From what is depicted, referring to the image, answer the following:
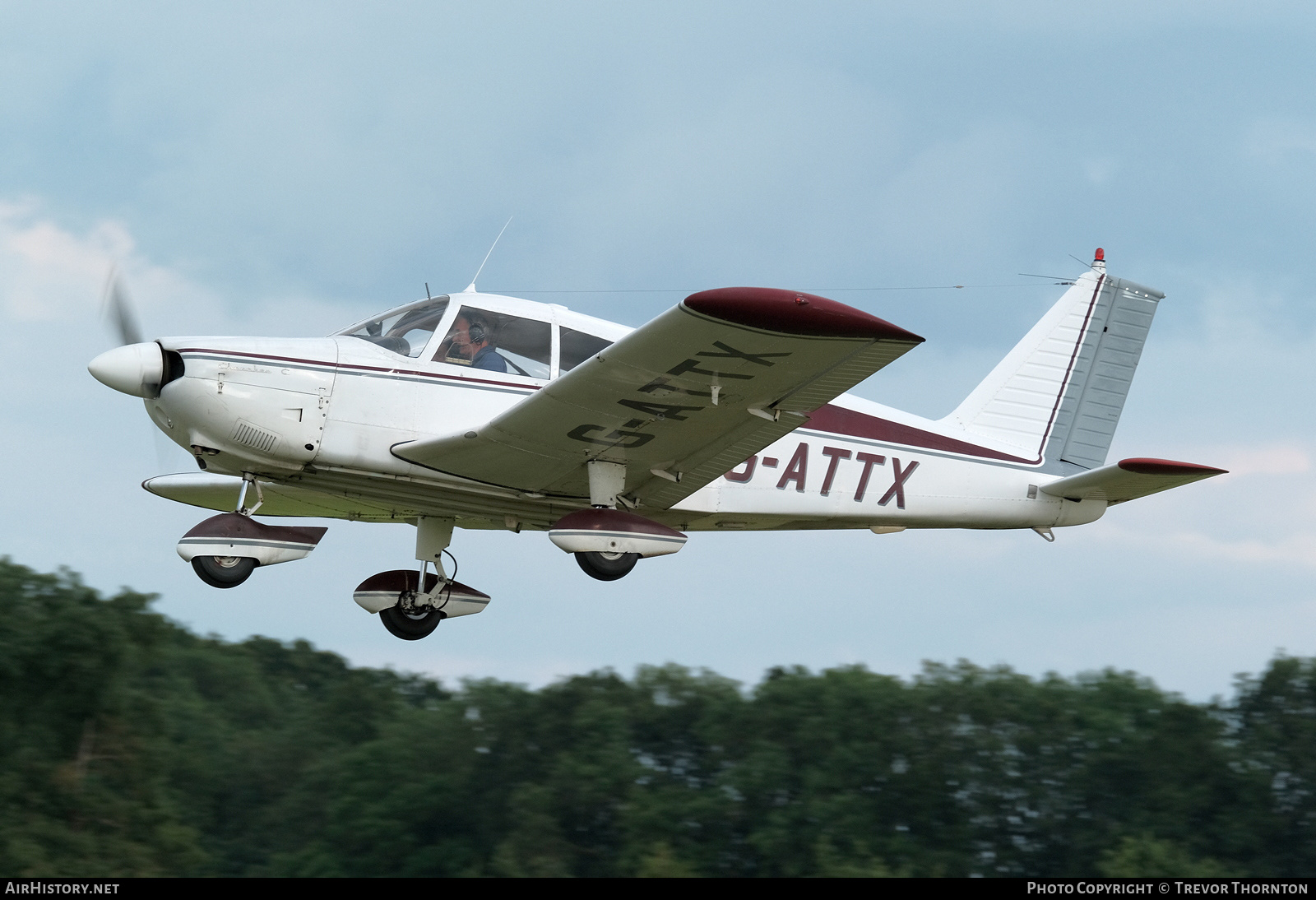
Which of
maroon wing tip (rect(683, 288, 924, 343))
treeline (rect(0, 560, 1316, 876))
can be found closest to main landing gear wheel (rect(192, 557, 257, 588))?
maroon wing tip (rect(683, 288, 924, 343))

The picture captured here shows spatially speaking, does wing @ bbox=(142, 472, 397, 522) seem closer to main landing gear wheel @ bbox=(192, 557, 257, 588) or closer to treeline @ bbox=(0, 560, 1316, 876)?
main landing gear wheel @ bbox=(192, 557, 257, 588)

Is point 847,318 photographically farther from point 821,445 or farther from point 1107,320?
point 1107,320

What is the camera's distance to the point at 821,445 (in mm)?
11391

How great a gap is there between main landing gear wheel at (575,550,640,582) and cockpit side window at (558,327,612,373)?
1374 millimetres

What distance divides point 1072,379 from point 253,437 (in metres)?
7.37

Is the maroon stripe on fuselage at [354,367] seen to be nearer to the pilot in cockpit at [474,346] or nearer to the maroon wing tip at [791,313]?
the pilot in cockpit at [474,346]

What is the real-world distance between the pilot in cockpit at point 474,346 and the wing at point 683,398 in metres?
0.71

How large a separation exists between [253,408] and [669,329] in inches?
125

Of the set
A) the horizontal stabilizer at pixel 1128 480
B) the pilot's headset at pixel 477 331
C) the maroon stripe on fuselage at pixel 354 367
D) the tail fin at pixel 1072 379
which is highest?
the tail fin at pixel 1072 379

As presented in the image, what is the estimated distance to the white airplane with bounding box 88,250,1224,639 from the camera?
9055 millimetres

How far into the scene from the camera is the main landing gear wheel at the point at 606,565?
1023 centimetres

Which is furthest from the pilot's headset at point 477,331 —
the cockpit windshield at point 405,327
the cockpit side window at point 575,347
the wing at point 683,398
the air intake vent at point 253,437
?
the air intake vent at point 253,437

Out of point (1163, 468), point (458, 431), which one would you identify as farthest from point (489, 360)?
Answer: point (1163, 468)

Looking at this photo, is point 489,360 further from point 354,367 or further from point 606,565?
point 606,565
